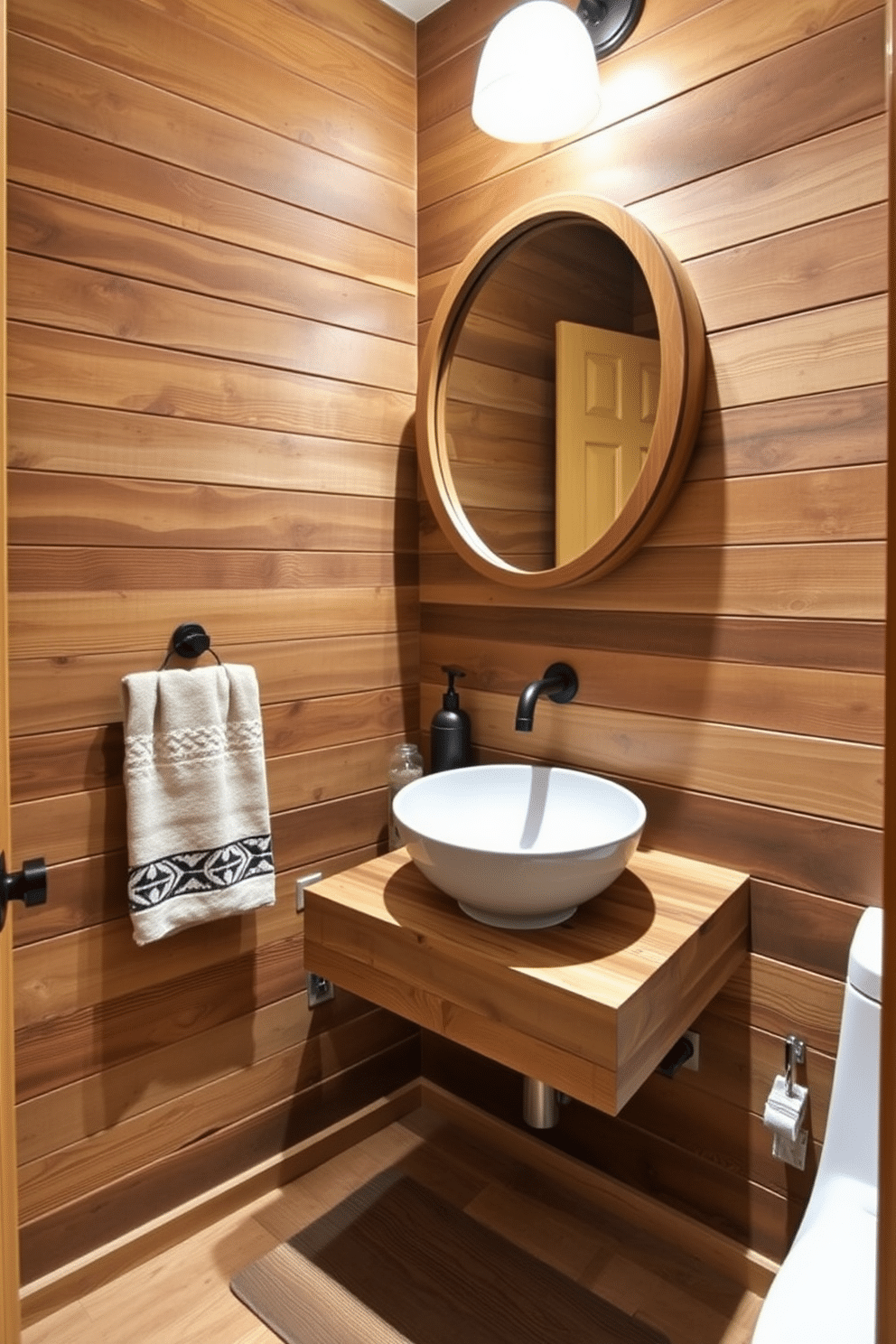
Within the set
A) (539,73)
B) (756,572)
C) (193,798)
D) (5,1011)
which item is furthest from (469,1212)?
(539,73)

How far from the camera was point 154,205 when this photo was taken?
1.42 meters

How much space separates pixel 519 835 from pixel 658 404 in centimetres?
79

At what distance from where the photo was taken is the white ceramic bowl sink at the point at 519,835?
1.14 metres

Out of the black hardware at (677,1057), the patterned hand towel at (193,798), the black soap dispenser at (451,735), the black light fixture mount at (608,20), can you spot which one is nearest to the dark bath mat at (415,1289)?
the black hardware at (677,1057)

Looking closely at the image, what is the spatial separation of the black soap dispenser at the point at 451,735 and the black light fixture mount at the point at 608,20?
119cm

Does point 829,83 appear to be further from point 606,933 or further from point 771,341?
point 606,933

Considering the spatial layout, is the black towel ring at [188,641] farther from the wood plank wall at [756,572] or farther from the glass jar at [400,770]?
the wood plank wall at [756,572]

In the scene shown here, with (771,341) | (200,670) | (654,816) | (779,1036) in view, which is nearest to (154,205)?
(200,670)

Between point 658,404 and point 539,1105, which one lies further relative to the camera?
point 539,1105

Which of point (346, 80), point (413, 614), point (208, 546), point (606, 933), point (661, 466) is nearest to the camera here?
point (606, 933)

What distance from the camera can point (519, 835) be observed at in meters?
1.51

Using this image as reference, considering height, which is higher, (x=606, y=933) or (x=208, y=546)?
(x=208, y=546)

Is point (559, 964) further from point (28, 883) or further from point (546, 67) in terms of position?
point (546, 67)

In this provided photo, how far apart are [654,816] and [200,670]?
0.86 metres
